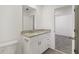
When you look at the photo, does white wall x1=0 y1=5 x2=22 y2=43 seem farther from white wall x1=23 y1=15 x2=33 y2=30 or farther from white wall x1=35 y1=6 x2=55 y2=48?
white wall x1=35 y1=6 x2=55 y2=48

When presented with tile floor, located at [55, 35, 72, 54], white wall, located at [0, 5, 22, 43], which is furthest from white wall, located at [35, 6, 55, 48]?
white wall, located at [0, 5, 22, 43]

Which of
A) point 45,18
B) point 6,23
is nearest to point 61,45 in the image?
point 45,18

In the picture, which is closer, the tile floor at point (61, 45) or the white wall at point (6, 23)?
the white wall at point (6, 23)

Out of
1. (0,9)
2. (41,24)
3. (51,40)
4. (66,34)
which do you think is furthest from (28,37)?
(66,34)

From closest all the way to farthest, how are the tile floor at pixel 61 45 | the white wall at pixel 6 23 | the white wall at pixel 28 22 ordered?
the white wall at pixel 6 23 < the white wall at pixel 28 22 < the tile floor at pixel 61 45

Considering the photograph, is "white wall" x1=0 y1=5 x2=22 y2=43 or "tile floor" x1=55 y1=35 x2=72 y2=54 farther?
"tile floor" x1=55 y1=35 x2=72 y2=54

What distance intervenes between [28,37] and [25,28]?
0.28m

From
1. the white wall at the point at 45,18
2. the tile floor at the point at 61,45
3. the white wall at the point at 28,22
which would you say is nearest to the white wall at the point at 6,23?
the white wall at the point at 28,22

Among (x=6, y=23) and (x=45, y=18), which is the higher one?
(x=45, y=18)

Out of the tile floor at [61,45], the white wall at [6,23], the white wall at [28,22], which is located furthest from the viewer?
the tile floor at [61,45]

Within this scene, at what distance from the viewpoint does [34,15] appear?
1.43 m

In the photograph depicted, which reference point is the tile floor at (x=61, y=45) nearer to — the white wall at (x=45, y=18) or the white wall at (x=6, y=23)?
the white wall at (x=45, y=18)

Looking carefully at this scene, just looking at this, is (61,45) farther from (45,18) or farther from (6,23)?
(6,23)

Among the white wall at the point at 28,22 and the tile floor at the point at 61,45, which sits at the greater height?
the white wall at the point at 28,22
